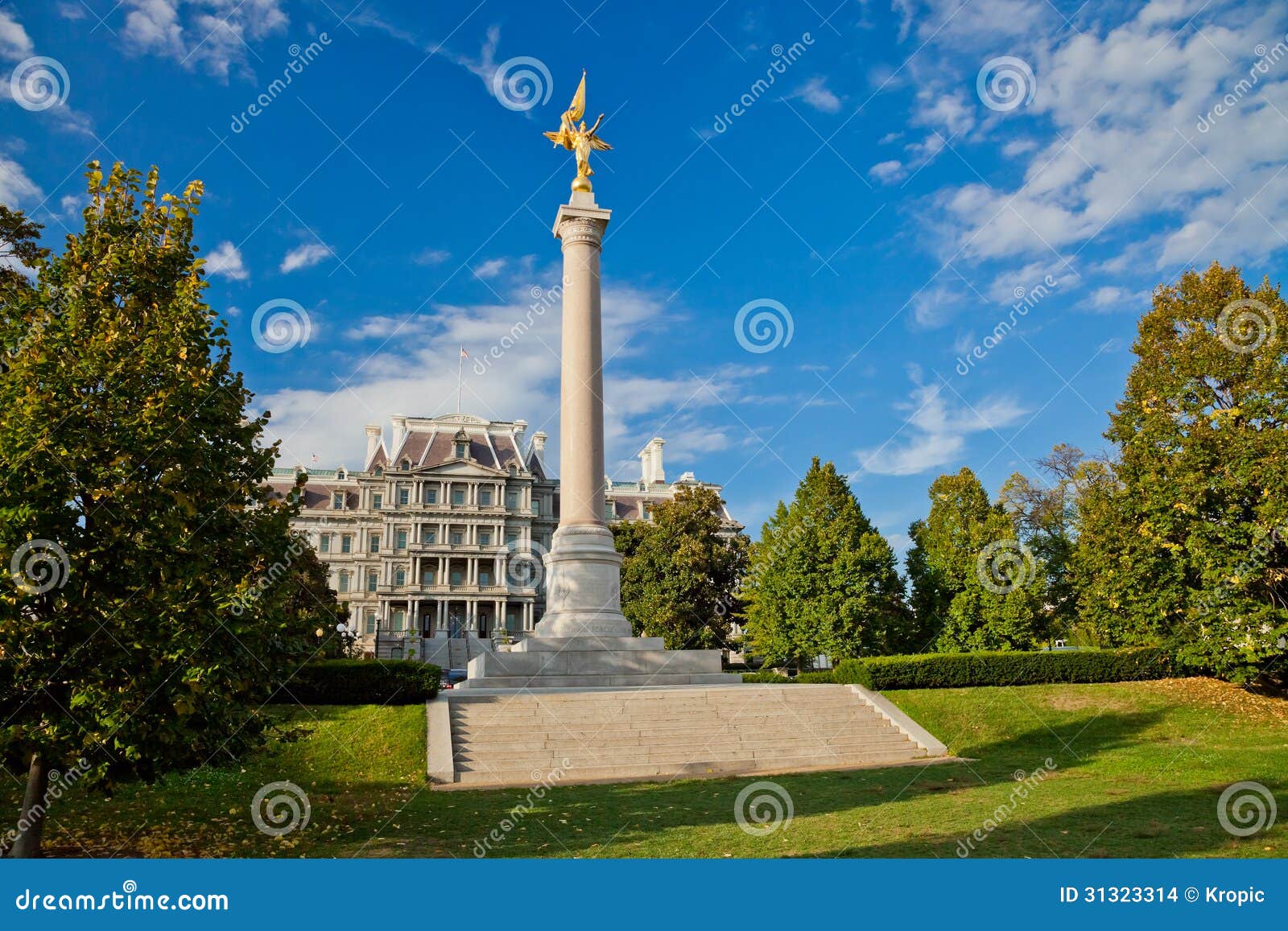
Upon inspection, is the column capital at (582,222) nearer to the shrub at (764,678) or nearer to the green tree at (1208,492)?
the shrub at (764,678)

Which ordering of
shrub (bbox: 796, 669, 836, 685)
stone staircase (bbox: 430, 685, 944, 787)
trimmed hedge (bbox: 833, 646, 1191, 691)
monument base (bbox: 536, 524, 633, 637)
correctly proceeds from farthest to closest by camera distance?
shrub (bbox: 796, 669, 836, 685) < monument base (bbox: 536, 524, 633, 637) < trimmed hedge (bbox: 833, 646, 1191, 691) < stone staircase (bbox: 430, 685, 944, 787)

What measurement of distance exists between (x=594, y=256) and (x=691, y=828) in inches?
815

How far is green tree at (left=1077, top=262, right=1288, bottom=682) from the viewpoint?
76.1 feet

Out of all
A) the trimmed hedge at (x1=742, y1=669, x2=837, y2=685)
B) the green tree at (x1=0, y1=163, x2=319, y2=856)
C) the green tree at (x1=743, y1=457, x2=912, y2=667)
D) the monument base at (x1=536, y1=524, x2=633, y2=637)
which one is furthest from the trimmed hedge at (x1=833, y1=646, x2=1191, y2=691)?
the green tree at (x1=0, y1=163, x2=319, y2=856)

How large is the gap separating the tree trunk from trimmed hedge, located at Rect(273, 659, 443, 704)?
→ 11233mm

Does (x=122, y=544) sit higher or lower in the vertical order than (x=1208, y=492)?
lower

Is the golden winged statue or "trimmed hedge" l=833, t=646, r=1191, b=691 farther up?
the golden winged statue

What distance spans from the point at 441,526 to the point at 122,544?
67.7m

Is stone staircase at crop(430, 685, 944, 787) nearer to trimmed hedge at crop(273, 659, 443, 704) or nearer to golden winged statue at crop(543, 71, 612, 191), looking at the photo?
trimmed hedge at crop(273, 659, 443, 704)

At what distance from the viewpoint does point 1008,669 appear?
26406 millimetres

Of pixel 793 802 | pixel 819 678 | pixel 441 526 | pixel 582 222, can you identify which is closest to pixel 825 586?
pixel 819 678

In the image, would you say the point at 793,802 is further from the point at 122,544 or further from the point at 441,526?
the point at 441,526

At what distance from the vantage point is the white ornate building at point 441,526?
73.4 metres

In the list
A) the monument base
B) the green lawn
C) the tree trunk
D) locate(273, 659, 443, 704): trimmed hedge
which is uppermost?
the monument base
